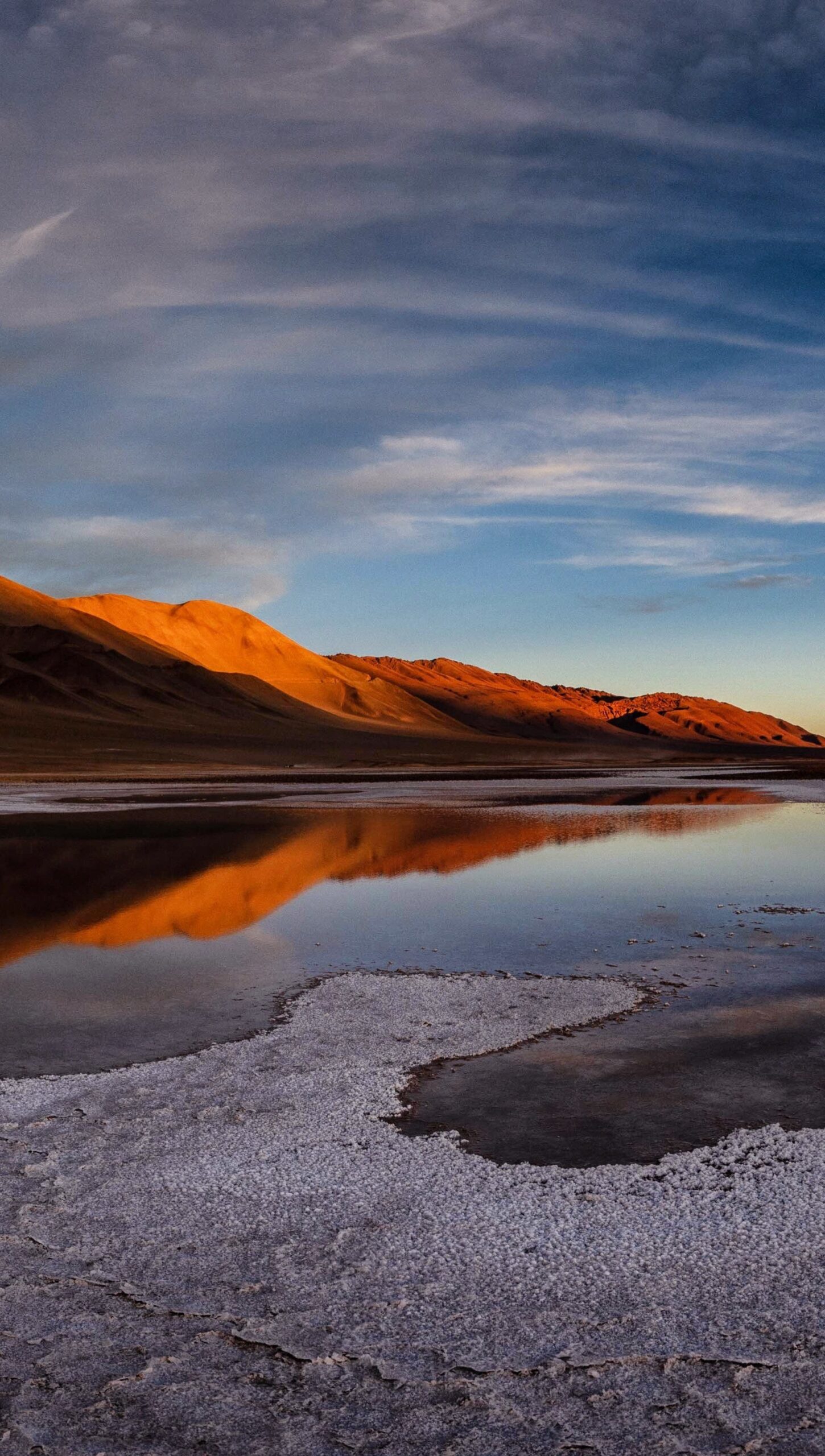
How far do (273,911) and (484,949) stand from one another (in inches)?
138

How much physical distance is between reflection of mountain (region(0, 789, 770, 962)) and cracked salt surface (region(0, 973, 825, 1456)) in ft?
20.0

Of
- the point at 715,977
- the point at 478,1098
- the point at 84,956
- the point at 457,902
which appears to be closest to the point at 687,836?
the point at 457,902

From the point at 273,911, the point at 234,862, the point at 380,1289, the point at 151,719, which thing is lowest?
the point at 380,1289

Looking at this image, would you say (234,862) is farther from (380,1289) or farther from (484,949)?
(380,1289)

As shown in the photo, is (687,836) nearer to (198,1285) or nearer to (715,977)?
(715,977)

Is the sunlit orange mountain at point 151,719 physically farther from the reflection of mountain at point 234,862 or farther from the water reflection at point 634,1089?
→ the water reflection at point 634,1089

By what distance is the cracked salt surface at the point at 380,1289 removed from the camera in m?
3.38

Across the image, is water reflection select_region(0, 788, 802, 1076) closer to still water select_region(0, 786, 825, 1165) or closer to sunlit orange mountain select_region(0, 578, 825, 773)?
still water select_region(0, 786, 825, 1165)

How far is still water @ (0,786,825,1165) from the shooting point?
6410mm

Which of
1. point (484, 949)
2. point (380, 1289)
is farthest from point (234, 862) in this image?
point (380, 1289)

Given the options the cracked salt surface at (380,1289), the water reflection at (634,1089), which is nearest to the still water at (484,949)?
the water reflection at (634,1089)

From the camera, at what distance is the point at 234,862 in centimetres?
1838

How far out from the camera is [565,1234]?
458cm

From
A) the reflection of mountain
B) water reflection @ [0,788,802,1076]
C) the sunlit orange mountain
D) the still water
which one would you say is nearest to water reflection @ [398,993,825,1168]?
the still water
